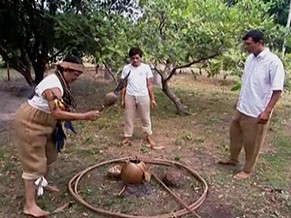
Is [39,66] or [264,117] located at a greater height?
[264,117]

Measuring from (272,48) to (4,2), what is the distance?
16.0 feet

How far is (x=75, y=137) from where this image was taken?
5.43 meters

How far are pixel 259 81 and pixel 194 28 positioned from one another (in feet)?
7.88

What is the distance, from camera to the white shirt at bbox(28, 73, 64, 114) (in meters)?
3.00

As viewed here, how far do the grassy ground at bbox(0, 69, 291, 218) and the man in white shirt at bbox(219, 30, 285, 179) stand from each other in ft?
1.27

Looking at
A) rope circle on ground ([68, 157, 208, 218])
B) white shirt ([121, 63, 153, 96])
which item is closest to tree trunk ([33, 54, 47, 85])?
white shirt ([121, 63, 153, 96])

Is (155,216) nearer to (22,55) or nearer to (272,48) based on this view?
(272,48)

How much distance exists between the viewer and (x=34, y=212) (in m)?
3.26

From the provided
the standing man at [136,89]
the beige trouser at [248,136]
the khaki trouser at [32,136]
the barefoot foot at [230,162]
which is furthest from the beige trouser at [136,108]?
the khaki trouser at [32,136]

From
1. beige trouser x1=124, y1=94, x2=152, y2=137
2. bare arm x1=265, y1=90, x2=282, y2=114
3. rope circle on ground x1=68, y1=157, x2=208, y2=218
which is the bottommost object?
rope circle on ground x1=68, y1=157, x2=208, y2=218

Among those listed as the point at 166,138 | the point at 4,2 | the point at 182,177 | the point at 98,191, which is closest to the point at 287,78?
the point at 166,138

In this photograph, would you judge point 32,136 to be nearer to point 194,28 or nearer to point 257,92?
point 257,92

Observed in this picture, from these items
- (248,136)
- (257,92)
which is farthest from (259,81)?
(248,136)

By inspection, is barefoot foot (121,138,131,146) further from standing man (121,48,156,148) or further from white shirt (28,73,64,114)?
white shirt (28,73,64,114)
